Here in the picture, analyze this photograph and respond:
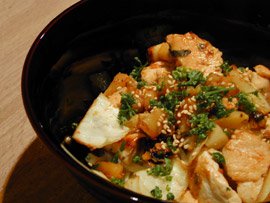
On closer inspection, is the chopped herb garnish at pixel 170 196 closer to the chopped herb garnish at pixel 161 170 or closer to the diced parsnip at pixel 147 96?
the chopped herb garnish at pixel 161 170

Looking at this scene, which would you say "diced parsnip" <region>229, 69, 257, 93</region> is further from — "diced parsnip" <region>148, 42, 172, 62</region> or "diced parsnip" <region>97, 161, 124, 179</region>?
"diced parsnip" <region>97, 161, 124, 179</region>

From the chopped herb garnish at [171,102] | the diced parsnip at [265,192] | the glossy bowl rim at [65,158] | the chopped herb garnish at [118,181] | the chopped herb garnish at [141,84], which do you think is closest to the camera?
the glossy bowl rim at [65,158]

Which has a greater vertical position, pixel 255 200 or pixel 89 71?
pixel 89 71

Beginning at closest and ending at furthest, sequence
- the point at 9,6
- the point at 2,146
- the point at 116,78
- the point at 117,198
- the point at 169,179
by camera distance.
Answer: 1. the point at 117,198
2. the point at 169,179
3. the point at 2,146
4. the point at 116,78
5. the point at 9,6

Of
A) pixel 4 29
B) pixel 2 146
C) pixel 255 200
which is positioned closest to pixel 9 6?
pixel 4 29

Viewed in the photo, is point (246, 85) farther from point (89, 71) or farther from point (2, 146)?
point (2, 146)

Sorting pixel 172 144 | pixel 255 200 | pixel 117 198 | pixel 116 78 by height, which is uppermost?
pixel 117 198

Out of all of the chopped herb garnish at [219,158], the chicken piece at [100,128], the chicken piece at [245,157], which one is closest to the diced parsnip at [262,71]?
the chicken piece at [245,157]
